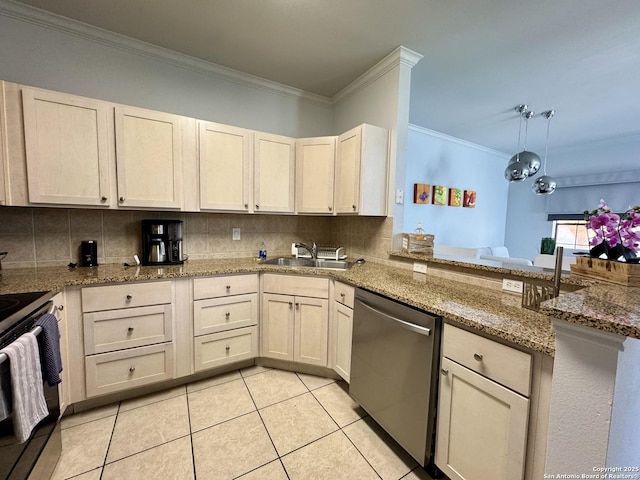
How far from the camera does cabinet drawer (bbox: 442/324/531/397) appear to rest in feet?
3.05

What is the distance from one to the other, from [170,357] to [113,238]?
1.07m

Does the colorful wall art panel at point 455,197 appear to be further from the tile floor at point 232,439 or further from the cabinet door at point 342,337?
the tile floor at point 232,439

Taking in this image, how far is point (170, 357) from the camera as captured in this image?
73.2 inches

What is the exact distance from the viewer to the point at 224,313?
80.0 inches

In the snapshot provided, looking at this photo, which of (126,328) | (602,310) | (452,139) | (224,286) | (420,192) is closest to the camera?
(602,310)

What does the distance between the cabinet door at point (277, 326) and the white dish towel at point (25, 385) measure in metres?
1.30

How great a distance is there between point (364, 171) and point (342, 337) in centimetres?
134

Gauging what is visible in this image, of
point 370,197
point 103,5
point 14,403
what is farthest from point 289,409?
point 103,5

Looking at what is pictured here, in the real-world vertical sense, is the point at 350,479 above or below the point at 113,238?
below

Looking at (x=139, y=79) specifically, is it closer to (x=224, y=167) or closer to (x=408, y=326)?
(x=224, y=167)

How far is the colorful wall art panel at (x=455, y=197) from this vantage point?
4.32 meters

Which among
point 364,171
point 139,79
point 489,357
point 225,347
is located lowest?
point 225,347

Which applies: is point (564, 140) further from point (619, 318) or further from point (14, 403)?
point (14, 403)

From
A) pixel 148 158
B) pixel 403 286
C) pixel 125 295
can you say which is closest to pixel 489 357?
pixel 403 286
